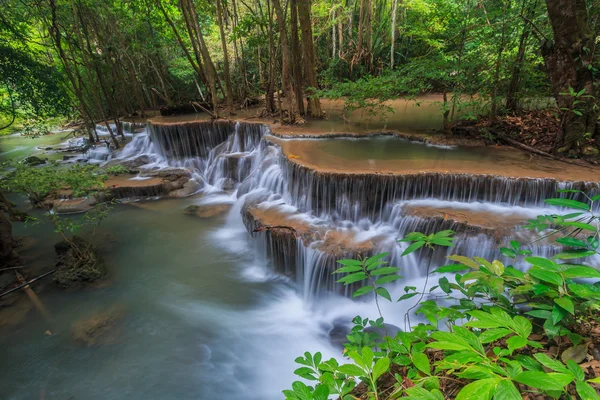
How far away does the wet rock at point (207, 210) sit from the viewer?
841 centimetres

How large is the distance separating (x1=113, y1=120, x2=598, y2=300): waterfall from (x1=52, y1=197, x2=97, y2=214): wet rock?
17.3ft

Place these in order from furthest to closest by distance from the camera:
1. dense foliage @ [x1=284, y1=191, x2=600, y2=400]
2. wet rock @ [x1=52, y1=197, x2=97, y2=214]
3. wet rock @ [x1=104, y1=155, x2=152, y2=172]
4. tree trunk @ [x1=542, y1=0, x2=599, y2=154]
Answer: wet rock @ [x1=104, y1=155, x2=152, y2=172]
wet rock @ [x1=52, y1=197, x2=97, y2=214]
tree trunk @ [x1=542, y1=0, x2=599, y2=154]
dense foliage @ [x1=284, y1=191, x2=600, y2=400]

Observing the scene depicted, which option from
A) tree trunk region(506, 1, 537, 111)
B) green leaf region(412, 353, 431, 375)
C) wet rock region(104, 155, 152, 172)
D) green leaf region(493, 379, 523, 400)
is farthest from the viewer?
wet rock region(104, 155, 152, 172)

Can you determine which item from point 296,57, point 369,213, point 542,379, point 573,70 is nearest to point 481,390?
point 542,379

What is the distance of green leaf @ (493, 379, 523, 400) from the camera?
963mm

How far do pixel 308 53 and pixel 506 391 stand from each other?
10.8 m

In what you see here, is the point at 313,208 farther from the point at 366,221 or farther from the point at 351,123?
the point at 351,123

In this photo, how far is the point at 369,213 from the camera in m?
6.14

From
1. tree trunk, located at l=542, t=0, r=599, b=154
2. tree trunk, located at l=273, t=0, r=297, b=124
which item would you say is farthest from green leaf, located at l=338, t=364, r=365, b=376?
tree trunk, located at l=273, t=0, r=297, b=124

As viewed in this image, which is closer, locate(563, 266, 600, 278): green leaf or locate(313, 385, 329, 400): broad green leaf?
locate(563, 266, 600, 278): green leaf

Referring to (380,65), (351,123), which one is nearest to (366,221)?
(351,123)

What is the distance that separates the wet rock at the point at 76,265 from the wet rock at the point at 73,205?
3115 mm

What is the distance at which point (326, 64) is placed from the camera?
58.4ft

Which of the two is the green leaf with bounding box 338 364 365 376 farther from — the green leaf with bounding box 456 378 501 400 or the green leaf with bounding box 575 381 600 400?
the green leaf with bounding box 575 381 600 400
